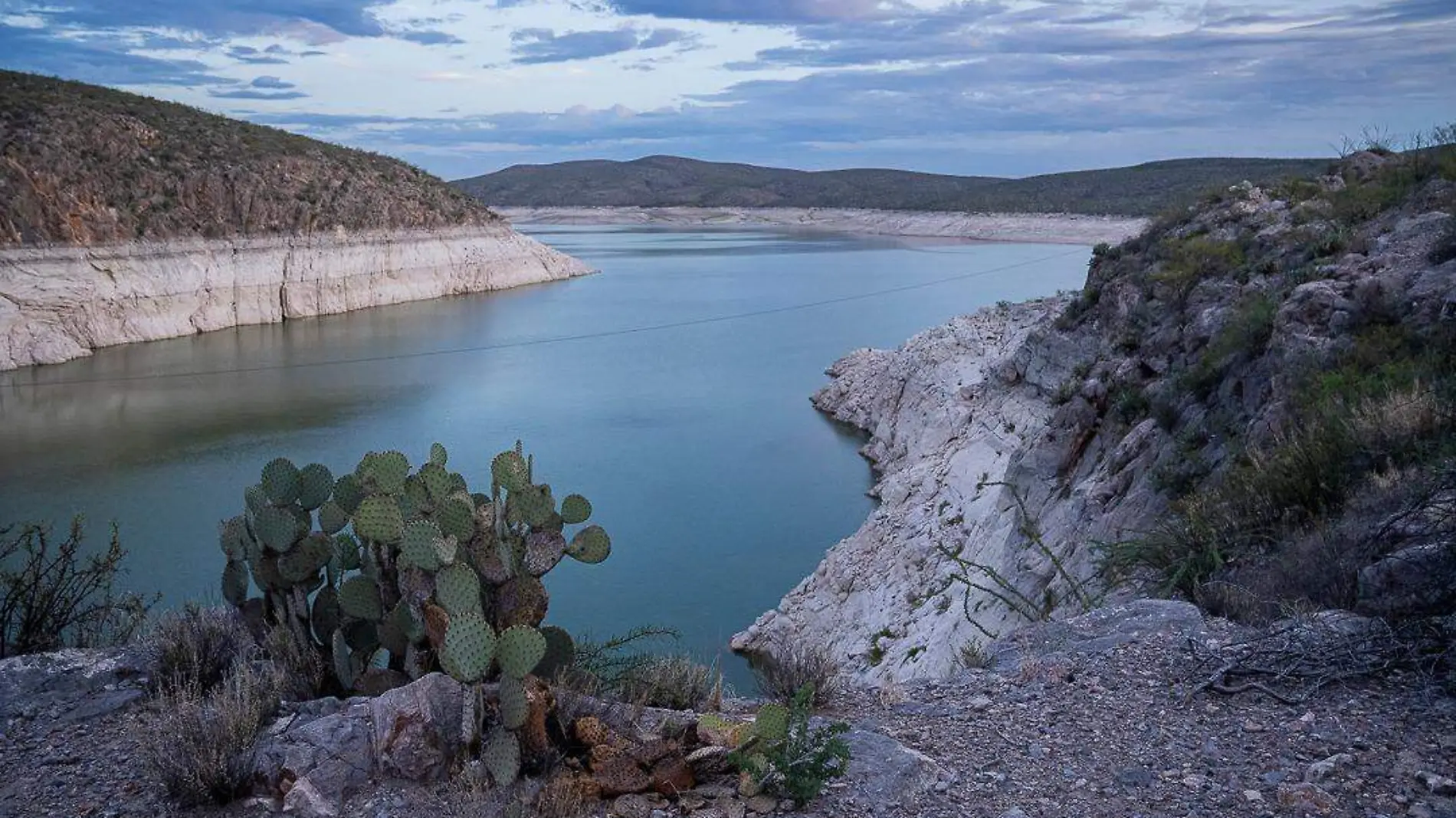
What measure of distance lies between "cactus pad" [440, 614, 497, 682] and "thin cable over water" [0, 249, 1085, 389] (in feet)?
A: 94.2

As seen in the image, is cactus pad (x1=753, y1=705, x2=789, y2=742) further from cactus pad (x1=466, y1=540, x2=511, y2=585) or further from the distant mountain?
the distant mountain

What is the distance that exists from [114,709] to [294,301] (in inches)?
1546

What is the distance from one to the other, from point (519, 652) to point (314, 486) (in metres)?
2.18

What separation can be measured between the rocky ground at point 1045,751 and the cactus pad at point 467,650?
366mm

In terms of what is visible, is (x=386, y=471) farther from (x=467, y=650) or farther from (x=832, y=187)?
(x=832, y=187)

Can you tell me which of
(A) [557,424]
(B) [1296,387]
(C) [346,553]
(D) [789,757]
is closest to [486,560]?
(C) [346,553]

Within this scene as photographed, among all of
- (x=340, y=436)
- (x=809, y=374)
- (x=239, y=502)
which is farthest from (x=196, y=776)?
(x=809, y=374)

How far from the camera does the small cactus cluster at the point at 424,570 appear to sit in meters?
3.95

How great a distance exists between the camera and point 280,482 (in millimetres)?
5383

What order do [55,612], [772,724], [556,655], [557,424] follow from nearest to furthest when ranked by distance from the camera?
1. [772,724]
2. [556,655]
3. [55,612]
4. [557,424]

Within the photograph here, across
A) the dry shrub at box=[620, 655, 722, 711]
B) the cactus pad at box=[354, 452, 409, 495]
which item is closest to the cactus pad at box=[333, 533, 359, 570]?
the cactus pad at box=[354, 452, 409, 495]

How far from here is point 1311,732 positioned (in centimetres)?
396

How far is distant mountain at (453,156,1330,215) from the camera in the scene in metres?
88.5

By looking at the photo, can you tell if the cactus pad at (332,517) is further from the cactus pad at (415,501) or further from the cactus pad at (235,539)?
the cactus pad at (415,501)
